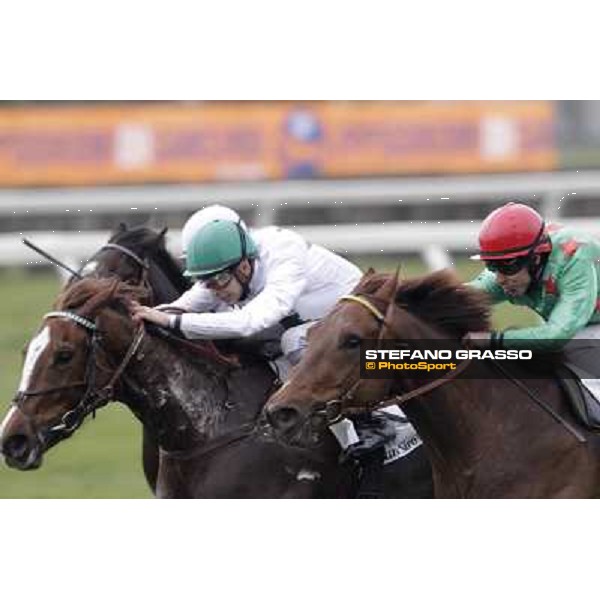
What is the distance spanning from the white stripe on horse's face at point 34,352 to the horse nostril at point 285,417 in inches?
36.1

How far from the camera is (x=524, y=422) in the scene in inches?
209

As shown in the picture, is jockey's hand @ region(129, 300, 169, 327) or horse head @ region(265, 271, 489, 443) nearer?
horse head @ region(265, 271, 489, 443)

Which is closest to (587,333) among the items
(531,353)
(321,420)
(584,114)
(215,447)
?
(531,353)

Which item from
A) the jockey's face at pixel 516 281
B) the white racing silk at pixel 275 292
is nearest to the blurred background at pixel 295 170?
the white racing silk at pixel 275 292

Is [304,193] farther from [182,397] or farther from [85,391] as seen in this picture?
[85,391]

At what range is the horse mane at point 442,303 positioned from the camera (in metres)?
5.30

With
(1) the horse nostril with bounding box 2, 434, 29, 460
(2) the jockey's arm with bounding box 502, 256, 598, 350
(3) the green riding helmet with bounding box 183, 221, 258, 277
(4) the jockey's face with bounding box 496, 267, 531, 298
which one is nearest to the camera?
(2) the jockey's arm with bounding box 502, 256, 598, 350

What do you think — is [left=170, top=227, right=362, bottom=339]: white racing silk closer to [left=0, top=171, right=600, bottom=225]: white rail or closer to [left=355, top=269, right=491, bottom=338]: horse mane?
[left=355, top=269, right=491, bottom=338]: horse mane

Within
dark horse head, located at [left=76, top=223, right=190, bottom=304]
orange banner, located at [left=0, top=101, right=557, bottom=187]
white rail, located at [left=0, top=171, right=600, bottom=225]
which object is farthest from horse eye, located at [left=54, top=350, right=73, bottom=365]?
white rail, located at [left=0, top=171, right=600, bottom=225]

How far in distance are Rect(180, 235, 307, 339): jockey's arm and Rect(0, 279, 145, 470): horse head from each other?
0.25 meters

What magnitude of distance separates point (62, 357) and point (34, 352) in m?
0.10

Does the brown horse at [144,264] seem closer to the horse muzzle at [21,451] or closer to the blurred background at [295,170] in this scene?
the horse muzzle at [21,451]

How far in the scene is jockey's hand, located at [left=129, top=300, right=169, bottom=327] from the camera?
224 inches

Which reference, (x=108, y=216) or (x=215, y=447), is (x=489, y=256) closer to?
(x=215, y=447)
